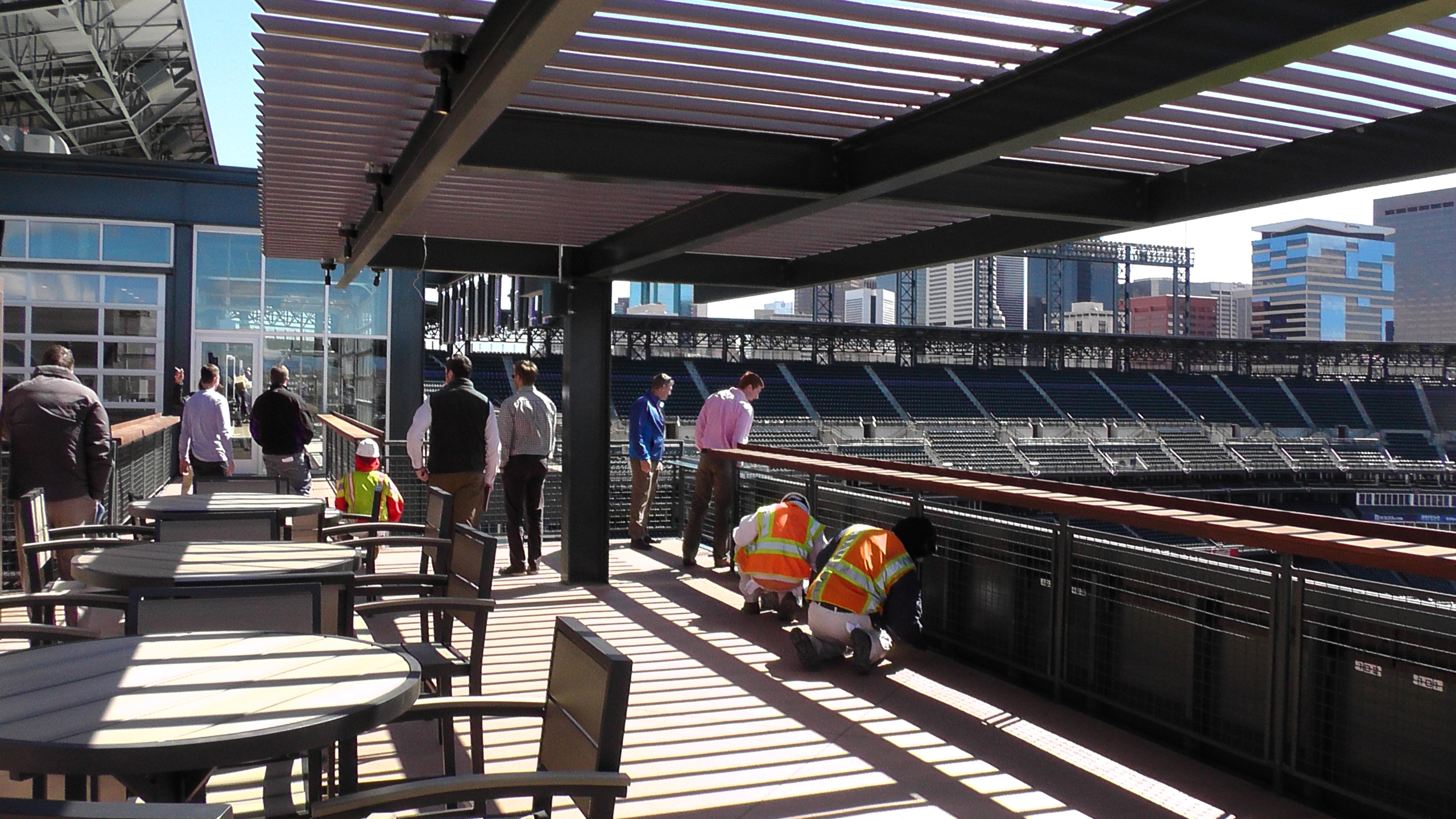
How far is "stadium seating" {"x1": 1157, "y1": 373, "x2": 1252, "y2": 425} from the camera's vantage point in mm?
52344

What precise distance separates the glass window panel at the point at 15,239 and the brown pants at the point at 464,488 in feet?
40.3

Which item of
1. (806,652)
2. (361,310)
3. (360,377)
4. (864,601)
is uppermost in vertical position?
(361,310)

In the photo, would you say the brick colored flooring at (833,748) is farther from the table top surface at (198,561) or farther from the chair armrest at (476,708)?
the table top surface at (198,561)

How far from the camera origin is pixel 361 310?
17.9m

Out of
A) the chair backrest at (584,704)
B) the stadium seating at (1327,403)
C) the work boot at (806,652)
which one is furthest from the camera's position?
the stadium seating at (1327,403)

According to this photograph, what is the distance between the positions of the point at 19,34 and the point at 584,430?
13.9 metres

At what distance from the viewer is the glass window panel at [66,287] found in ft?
54.9

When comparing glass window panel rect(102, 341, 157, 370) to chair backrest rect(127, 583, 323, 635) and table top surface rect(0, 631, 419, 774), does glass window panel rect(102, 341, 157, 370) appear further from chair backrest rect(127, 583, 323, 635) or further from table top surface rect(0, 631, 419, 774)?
table top surface rect(0, 631, 419, 774)

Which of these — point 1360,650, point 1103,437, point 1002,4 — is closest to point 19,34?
point 1002,4

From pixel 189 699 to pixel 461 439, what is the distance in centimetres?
564

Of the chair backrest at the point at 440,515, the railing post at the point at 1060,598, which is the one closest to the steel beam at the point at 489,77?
the chair backrest at the point at 440,515

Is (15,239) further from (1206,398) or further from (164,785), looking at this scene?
(1206,398)

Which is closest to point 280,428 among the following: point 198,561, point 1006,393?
point 198,561

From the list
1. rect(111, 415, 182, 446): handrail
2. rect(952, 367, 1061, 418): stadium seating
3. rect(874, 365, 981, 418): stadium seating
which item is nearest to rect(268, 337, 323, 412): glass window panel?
rect(111, 415, 182, 446): handrail
